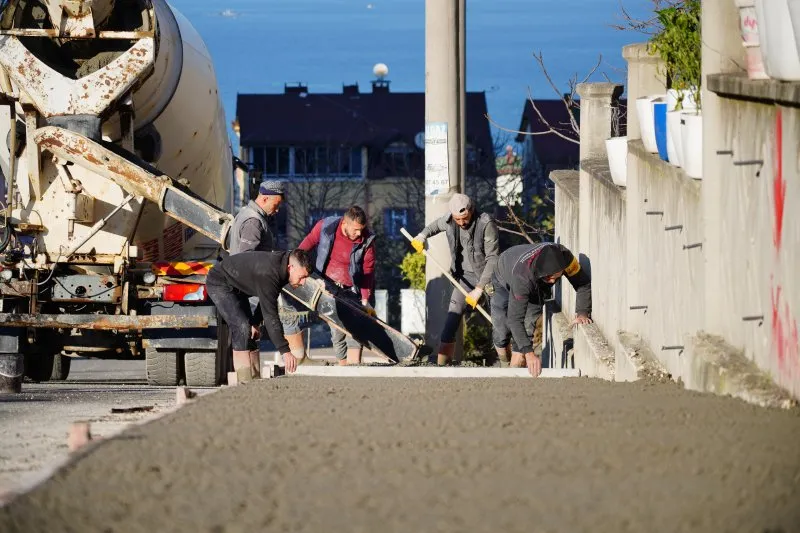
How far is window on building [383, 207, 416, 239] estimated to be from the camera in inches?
1768

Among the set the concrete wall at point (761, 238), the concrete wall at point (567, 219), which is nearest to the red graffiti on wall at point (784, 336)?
the concrete wall at point (761, 238)

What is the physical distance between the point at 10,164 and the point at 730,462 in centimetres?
848

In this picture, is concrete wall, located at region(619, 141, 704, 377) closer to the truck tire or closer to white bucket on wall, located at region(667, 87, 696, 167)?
white bucket on wall, located at region(667, 87, 696, 167)

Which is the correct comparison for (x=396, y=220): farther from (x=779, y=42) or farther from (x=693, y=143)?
(x=779, y=42)

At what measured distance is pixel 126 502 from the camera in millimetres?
4008

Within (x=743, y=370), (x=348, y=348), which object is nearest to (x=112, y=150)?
(x=348, y=348)

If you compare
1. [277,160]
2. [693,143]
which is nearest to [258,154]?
[277,160]

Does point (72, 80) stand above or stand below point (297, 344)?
above

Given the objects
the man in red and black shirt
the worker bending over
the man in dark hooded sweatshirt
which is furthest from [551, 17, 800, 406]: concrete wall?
the man in red and black shirt

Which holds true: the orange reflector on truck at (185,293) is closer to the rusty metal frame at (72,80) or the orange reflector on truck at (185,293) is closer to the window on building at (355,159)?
the rusty metal frame at (72,80)

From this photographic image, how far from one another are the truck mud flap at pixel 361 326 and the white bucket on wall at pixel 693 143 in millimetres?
4857

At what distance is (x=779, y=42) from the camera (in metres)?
5.35

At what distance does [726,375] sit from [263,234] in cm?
592

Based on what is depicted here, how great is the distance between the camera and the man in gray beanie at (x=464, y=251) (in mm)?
11961
